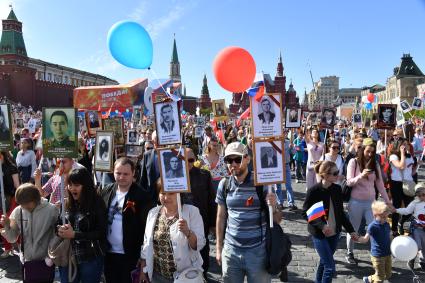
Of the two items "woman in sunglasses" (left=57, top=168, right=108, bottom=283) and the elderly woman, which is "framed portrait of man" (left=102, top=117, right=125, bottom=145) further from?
the elderly woman

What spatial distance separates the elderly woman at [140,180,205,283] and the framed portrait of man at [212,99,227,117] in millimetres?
7863

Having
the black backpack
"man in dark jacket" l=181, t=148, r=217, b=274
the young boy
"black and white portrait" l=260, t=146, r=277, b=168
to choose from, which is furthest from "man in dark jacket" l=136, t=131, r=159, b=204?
the young boy

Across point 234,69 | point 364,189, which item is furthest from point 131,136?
point 364,189

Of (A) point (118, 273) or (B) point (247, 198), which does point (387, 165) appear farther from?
(A) point (118, 273)

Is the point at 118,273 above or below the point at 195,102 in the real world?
below

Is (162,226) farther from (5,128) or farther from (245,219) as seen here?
(5,128)

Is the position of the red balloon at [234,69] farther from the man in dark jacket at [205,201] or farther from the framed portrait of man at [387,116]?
the framed portrait of man at [387,116]

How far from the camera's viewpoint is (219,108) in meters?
11.4

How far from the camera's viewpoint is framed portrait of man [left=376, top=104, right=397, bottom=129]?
8.67m

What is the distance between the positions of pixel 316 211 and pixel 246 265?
1355 millimetres

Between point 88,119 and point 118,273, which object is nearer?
point 118,273

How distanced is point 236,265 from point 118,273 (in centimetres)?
121

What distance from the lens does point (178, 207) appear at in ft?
11.2

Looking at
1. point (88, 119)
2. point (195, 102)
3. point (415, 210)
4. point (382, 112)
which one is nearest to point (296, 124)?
point (382, 112)
